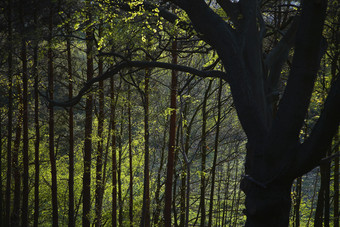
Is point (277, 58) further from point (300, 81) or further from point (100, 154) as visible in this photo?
point (100, 154)

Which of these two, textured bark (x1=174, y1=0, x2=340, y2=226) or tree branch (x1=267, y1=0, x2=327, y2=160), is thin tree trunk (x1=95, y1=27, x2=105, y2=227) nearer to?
textured bark (x1=174, y1=0, x2=340, y2=226)

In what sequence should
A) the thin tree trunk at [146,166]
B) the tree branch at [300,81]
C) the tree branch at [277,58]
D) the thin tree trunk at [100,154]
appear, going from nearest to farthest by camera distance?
the tree branch at [300,81], the tree branch at [277,58], the thin tree trunk at [146,166], the thin tree trunk at [100,154]

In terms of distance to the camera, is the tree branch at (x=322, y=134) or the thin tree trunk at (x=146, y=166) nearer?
the tree branch at (x=322, y=134)

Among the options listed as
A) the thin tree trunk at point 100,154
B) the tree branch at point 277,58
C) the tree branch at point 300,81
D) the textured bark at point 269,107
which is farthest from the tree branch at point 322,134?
the thin tree trunk at point 100,154

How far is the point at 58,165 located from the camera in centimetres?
1989

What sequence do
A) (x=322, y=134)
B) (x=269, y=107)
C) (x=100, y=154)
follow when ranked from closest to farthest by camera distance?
(x=322, y=134) < (x=269, y=107) < (x=100, y=154)

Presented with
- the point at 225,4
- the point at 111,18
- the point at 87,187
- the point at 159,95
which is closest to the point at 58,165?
the point at 87,187

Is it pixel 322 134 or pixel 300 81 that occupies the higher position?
pixel 300 81

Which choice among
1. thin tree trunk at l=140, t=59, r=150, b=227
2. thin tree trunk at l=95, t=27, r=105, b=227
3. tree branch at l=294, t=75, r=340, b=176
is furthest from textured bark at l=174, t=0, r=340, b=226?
thin tree trunk at l=95, t=27, r=105, b=227

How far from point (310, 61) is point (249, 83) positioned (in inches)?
27.5

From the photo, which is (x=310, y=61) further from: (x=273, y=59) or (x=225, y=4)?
(x=225, y=4)

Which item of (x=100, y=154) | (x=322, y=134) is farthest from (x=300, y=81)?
(x=100, y=154)

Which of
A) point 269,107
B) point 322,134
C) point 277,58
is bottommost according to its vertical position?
point 322,134

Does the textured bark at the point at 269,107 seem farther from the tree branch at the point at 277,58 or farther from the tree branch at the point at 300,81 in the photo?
the tree branch at the point at 277,58
